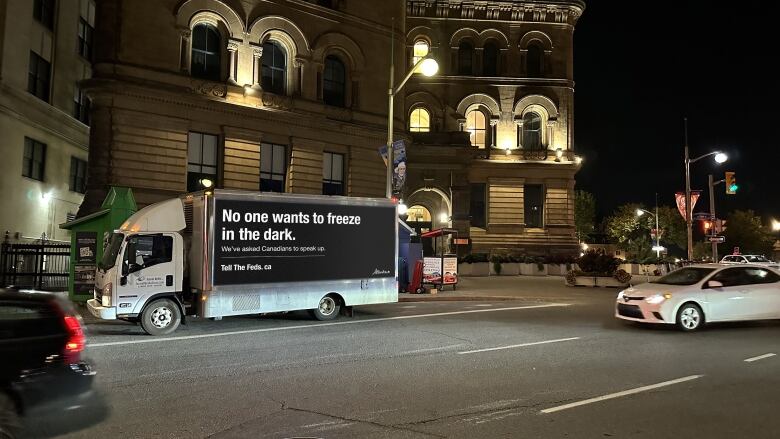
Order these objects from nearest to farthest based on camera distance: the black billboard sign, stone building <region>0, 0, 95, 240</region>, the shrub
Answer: the black billboard sign, stone building <region>0, 0, 95, 240</region>, the shrub

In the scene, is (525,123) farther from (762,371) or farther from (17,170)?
(762,371)

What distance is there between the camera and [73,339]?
19.0ft

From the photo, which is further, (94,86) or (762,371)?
(94,86)

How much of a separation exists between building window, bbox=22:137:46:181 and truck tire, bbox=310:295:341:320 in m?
21.2

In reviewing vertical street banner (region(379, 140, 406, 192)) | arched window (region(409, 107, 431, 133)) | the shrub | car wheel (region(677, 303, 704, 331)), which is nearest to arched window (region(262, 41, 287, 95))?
arched window (region(409, 107, 431, 133))

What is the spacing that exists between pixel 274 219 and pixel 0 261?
1838cm

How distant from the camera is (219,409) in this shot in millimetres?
6688

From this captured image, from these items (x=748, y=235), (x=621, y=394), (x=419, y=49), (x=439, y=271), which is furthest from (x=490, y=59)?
(x=748, y=235)

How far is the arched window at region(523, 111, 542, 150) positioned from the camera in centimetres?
4759

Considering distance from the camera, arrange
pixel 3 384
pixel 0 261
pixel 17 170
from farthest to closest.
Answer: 1. pixel 17 170
2. pixel 0 261
3. pixel 3 384

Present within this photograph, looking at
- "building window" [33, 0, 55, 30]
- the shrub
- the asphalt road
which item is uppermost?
"building window" [33, 0, 55, 30]

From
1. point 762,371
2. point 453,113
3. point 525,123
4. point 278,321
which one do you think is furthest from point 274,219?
point 525,123

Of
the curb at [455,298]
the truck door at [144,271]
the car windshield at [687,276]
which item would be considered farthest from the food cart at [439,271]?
the truck door at [144,271]

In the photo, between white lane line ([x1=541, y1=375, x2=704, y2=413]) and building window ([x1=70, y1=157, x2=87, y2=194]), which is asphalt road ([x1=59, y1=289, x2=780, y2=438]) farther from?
building window ([x1=70, y1=157, x2=87, y2=194])
